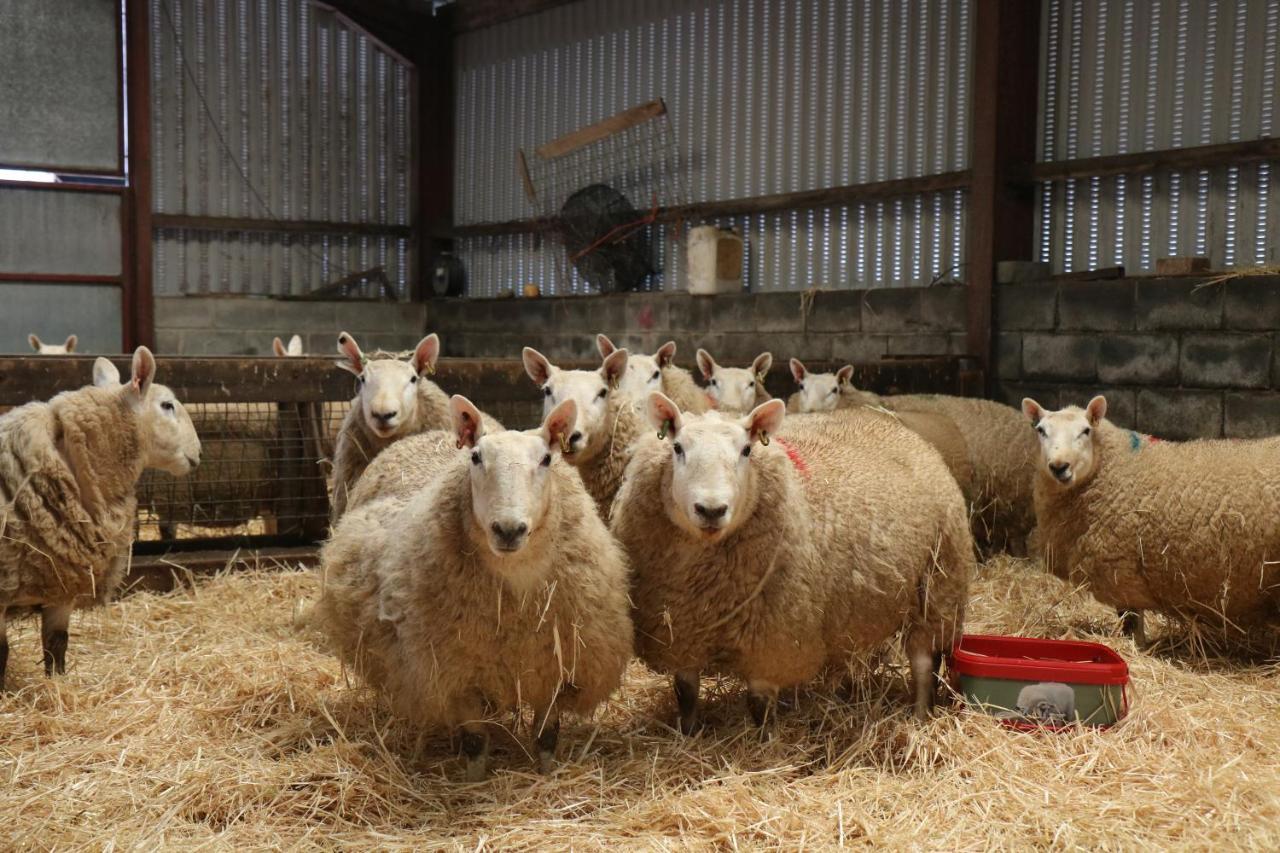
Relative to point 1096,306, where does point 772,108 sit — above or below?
above

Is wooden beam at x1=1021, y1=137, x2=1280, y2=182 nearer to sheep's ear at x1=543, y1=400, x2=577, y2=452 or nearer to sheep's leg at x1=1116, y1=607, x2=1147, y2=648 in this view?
sheep's leg at x1=1116, y1=607, x2=1147, y2=648

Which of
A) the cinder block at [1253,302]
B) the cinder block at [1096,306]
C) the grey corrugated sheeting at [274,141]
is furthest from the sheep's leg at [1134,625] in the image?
the grey corrugated sheeting at [274,141]

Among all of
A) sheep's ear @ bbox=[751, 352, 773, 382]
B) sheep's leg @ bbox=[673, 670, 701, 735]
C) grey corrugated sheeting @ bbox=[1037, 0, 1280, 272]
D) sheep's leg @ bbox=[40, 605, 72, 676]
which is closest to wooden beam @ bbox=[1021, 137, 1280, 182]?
grey corrugated sheeting @ bbox=[1037, 0, 1280, 272]

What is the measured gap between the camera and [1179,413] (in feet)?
26.7

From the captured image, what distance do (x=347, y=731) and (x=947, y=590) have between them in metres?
2.30

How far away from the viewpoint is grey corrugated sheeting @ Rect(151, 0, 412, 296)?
15211 millimetres

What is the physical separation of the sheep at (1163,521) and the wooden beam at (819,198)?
4.80 meters

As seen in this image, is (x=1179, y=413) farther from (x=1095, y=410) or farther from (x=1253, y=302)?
(x=1095, y=410)

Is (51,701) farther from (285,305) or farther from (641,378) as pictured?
(285,305)

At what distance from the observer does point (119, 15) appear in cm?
1354

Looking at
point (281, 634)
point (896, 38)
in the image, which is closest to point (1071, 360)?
point (896, 38)

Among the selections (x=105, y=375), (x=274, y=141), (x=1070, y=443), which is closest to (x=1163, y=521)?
(x=1070, y=443)

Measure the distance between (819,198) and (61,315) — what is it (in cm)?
868

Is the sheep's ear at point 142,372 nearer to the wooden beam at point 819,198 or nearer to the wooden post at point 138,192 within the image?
the wooden beam at point 819,198
